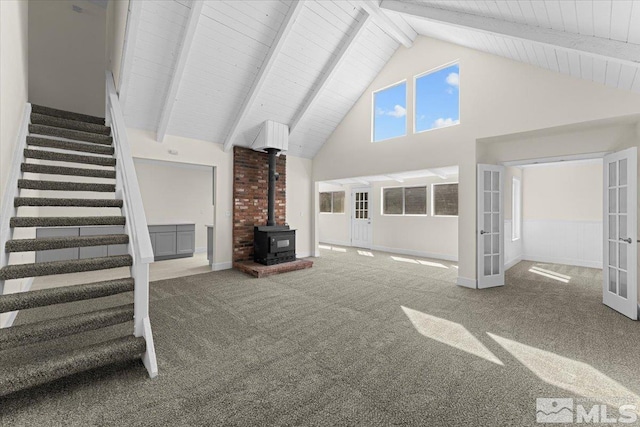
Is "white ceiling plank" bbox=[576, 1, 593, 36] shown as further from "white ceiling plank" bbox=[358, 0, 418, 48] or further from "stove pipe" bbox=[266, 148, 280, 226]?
"stove pipe" bbox=[266, 148, 280, 226]

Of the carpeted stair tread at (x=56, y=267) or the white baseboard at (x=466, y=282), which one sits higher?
the carpeted stair tread at (x=56, y=267)

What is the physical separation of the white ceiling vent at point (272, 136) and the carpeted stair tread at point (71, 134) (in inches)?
105

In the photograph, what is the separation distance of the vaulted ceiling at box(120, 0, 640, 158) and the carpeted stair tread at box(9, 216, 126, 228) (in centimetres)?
258

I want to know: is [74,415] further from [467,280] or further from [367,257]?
[367,257]

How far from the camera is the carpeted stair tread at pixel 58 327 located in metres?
1.86

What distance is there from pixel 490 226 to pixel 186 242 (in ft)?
22.9

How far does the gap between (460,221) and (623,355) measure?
8.56ft

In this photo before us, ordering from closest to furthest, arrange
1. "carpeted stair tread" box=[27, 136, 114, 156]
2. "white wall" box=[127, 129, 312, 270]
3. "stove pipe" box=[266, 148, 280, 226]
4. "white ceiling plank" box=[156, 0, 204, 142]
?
"carpeted stair tread" box=[27, 136, 114, 156], "white ceiling plank" box=[156, 0, 204, 142], "white wall" box=[127, 129, 312, 270], "stove pipe" box=[266, 148, 280, 226]

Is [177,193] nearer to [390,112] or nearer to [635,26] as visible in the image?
[390,112]

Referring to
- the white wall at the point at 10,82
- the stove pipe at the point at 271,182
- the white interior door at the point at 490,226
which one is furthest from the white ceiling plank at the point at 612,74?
the white wall at the point at 10,82

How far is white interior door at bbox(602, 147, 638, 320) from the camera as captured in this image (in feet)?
11.0

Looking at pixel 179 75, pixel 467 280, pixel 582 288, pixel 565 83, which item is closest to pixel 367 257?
pixel 467 280

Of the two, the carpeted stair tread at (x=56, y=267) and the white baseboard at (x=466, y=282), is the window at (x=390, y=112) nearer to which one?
the white baseboard at (x=466, y=282)

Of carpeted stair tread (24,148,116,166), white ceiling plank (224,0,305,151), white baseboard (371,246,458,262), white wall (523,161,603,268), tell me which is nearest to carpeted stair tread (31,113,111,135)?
carpeted stair tread (24,148,116,166)
